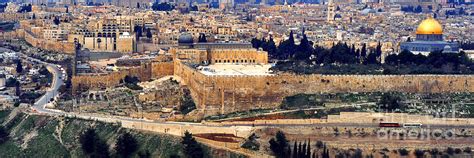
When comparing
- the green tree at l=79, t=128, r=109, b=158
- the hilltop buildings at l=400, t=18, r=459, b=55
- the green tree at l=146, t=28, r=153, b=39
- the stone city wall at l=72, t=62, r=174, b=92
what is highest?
the hilltop buildings at l=400, t=18, r=459, b=55

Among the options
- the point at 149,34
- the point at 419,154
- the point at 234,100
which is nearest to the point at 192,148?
the point at 234,100

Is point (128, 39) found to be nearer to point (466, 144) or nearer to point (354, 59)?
point (354, 59)

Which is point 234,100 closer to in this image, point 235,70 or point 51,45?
point 235,70

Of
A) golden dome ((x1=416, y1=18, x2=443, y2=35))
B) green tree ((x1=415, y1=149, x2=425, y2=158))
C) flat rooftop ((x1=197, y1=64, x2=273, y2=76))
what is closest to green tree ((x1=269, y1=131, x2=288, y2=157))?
green tree ((x1=415, y1=149, x2=425, y2=158))

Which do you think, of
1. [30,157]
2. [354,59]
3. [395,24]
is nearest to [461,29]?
[395,24]

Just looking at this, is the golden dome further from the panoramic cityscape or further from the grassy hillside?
the grassy hillside
